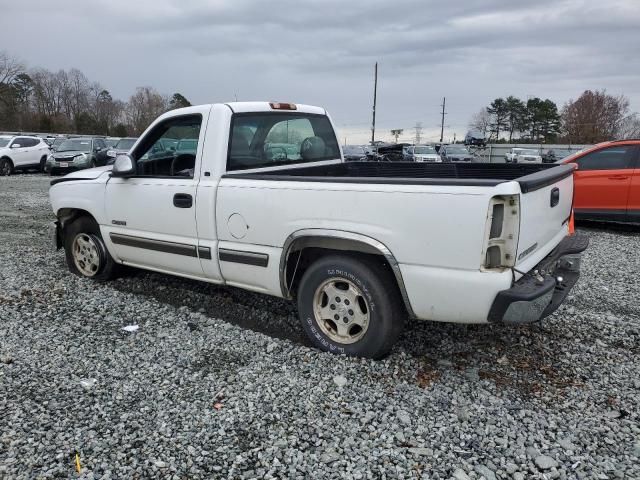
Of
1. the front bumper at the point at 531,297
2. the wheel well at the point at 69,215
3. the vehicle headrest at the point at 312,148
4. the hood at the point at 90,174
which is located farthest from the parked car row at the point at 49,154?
the front bumper at the point at 531,297

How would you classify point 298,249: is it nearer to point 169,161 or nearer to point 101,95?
point 169,161

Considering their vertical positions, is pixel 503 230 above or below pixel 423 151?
below

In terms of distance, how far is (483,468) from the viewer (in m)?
2.47

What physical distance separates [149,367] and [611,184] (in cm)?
804

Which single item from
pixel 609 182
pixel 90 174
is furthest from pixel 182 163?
pixel 609 182

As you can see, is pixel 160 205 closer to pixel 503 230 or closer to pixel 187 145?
pixel 187 145

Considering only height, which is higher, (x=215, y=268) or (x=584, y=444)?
(x=215, y=268)

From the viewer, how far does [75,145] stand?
20609 mm

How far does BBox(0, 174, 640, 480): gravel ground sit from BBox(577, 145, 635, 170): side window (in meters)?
4.48

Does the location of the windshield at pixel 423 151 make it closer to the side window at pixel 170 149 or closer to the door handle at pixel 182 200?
the side window at pixel 170 149

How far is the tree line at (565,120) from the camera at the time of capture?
203 feet

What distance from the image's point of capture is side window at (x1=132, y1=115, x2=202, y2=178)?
429cm

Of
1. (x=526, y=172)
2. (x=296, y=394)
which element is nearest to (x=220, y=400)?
(x=296, y=394)

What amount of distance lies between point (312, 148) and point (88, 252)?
2.71 meters
